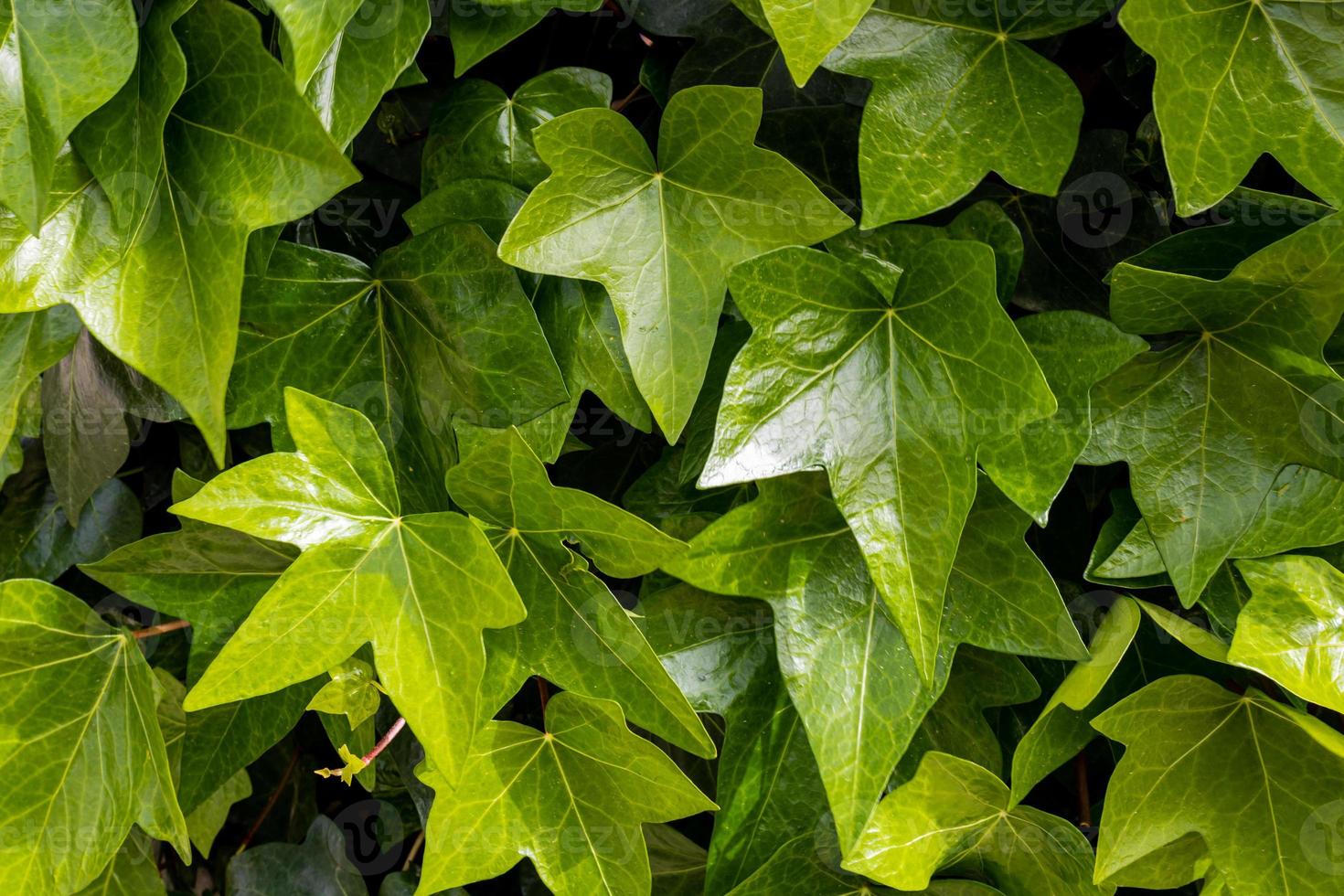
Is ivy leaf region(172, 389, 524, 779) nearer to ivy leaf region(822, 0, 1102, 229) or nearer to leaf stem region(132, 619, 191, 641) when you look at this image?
leaf stem region(132, 619, 191, 641)

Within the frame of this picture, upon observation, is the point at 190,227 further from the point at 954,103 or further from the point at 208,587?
the point at 954,103

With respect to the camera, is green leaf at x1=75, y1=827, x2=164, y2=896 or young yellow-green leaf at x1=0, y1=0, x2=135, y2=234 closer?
young yellow-green leaf at x1=0, y1=0, x2=135, y2=234

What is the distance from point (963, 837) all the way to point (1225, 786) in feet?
0.52

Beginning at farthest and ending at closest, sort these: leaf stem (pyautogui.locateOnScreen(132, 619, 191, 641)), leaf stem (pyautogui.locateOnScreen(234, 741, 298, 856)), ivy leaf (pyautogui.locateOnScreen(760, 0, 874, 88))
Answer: leaf stem (pyautogui.locateOnScreen(234, 741, 298, 856))
leaf stem (pyautogui.locateOnScreen(132, 619, 191, 641))
ivy leaf (pyautogui.locateOnScreen(760, 0, 874, 88))

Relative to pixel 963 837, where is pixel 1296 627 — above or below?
above

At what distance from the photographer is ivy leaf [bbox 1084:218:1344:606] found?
53 centimetres

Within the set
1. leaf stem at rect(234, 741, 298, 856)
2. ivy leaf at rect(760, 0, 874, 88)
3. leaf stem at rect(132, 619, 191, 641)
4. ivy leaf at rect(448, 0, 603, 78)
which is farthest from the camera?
leaf stem at rect(234, 741, 298, 856)

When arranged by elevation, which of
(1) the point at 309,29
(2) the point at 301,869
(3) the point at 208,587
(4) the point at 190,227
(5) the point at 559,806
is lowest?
(2) the point at 301,869

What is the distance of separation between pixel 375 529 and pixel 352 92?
0.25 meters

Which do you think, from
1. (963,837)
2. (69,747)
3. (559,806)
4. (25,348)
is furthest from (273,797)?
(963,837)

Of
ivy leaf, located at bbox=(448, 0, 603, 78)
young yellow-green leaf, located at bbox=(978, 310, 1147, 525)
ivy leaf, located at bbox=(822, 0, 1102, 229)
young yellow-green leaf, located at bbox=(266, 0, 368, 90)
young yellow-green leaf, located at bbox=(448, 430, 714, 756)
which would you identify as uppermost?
young yellow-green leaf, located at bbox=(266, 0, 368, 90)

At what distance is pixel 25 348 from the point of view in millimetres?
638

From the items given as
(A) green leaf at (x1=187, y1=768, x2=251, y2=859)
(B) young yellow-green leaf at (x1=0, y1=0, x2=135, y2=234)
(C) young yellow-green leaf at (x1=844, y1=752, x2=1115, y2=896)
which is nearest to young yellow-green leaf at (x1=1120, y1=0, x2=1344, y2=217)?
(C) young yellow-green leaf at (x1=844, y1=752, x2=1115, y2=896)

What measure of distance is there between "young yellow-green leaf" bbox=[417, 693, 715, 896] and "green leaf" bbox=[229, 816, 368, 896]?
188mm
